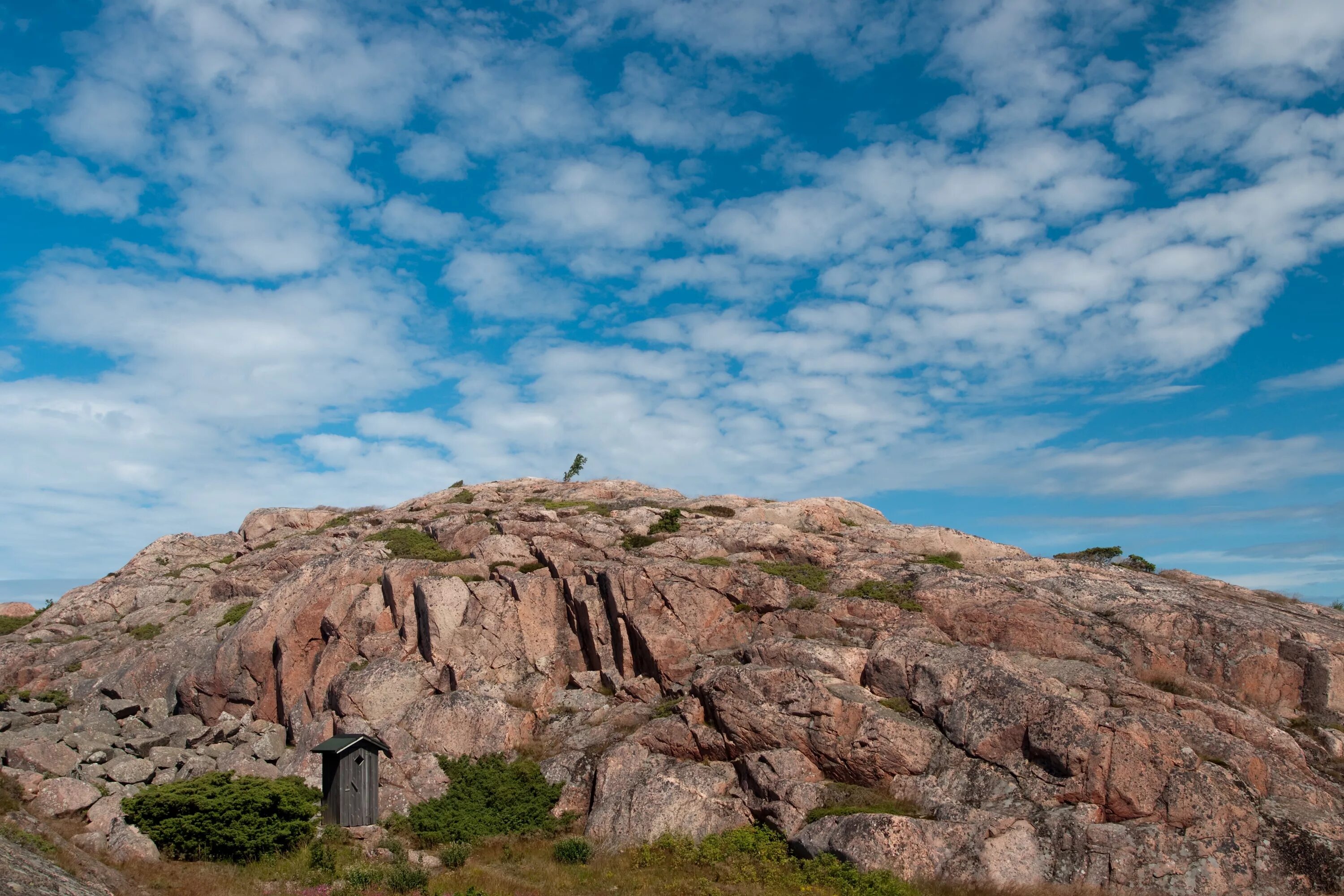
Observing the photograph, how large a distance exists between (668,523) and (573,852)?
80.0 ft

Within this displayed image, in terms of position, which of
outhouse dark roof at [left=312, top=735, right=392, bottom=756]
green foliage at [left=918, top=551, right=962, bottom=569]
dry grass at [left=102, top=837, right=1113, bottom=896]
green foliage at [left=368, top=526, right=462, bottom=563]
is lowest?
dry grass at [left=102, top=837, right=1113, bottom=896]

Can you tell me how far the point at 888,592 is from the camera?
36.6m

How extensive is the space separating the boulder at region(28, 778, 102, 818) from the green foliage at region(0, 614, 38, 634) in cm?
2613

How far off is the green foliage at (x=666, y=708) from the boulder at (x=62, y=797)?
20.5 m

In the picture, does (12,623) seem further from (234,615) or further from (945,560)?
(945,560)

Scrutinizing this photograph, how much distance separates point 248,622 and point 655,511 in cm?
2342

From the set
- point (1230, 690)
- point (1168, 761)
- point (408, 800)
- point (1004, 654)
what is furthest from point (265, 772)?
point (1230, 690)

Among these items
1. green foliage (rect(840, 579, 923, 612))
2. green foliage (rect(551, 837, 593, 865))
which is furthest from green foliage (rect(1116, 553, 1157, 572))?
green foliage (rect(551, 837, 593, 865))

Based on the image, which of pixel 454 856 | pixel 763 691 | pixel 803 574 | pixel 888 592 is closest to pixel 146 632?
pixel 454 856

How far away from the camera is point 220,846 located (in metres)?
24.2

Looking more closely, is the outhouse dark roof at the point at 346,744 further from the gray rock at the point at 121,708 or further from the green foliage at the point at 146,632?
the green foliage at the point at 146,632

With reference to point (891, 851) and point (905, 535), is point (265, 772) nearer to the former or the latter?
point (891, 851)

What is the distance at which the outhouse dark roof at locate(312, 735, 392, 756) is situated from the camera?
2761 centimetres

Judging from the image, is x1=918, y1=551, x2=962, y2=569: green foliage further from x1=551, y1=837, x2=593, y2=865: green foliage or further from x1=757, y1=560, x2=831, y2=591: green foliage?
x1=551, y1=837, x2=593, y2=865: green foliage
